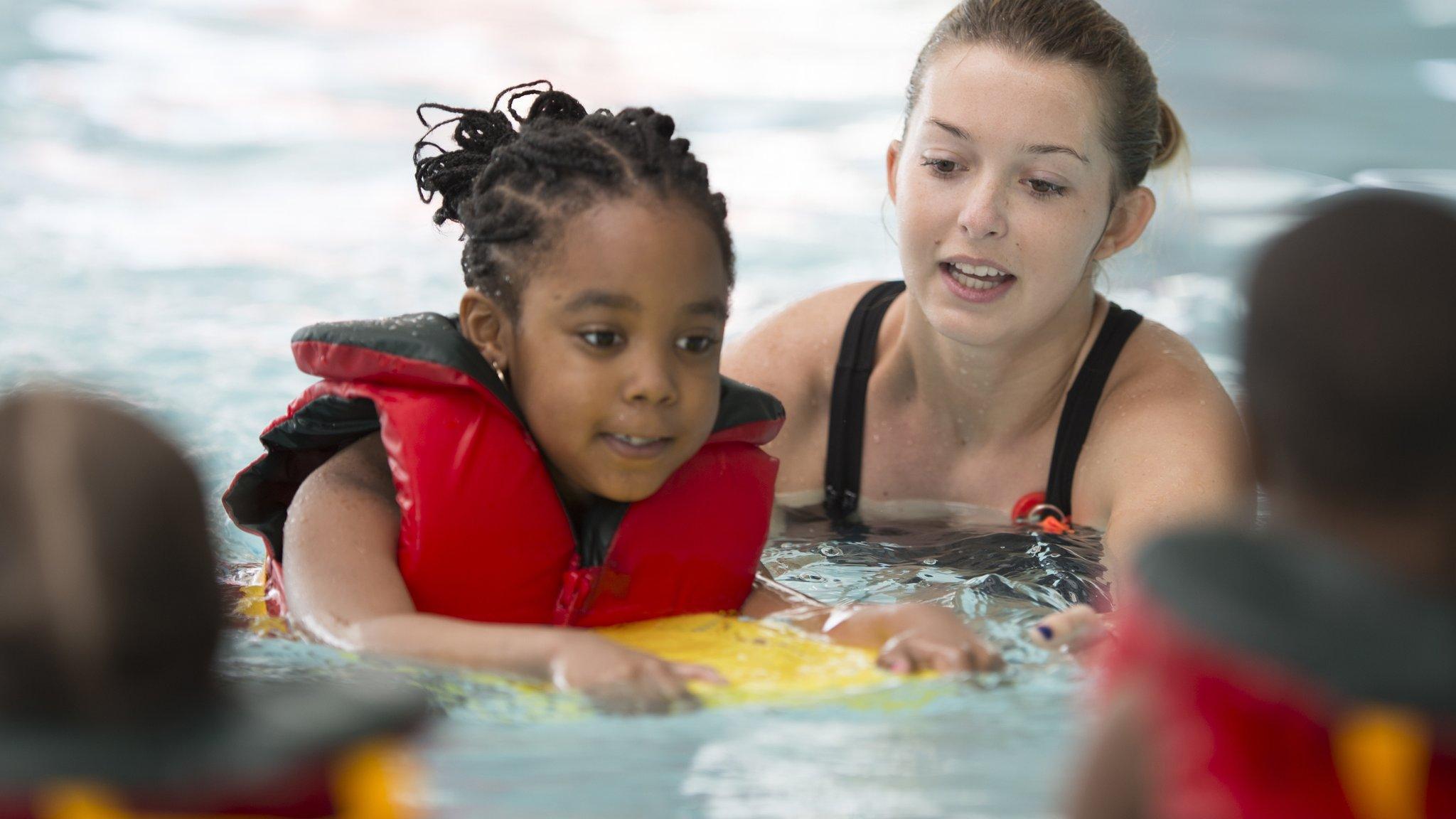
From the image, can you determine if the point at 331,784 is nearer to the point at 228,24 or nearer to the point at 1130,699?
the point at 1130,699

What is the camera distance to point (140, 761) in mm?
1389

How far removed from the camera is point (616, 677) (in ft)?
7.51

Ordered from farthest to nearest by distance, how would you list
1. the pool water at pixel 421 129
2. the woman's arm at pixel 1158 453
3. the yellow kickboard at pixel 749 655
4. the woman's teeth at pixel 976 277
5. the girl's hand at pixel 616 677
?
the pool water at pixel 421 129 < the woman's teeth at pixel 976 277 < the woman's arm at pixel 1158 453 < the yellow kickboard at pixel 749 655 < the girl's hand at pixel 616 677

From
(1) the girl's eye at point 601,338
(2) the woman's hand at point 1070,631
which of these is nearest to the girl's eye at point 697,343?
(1) the girl's eye at point 601,338

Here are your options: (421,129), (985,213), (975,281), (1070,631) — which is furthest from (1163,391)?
(421,129)

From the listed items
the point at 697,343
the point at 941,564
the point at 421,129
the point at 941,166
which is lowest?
the point at 941,564

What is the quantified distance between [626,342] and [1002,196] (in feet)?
4.14

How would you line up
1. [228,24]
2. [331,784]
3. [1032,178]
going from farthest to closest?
[228,24] < [1032,178] < [331,784]

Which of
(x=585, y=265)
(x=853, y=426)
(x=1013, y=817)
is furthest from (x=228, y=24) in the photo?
(x=1013, y=817)

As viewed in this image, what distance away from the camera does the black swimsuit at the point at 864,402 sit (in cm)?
388

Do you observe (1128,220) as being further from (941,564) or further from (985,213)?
(941,564)

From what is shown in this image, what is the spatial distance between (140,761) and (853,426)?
9.37 ft

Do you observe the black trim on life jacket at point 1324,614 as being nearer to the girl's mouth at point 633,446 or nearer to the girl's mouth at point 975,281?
the girl's mouth at point 633,446

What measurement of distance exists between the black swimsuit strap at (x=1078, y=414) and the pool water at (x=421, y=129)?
0.19m
